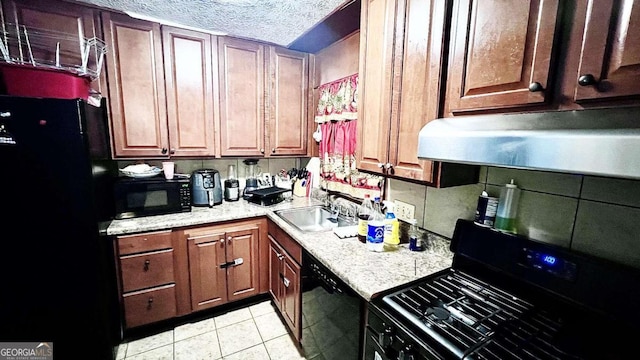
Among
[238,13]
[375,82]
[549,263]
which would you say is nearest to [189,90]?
[238,13]

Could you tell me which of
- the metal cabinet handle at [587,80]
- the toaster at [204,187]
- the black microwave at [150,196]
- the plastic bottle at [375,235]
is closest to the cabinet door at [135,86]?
the black microwave at [150,196]

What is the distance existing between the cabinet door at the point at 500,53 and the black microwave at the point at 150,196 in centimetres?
189

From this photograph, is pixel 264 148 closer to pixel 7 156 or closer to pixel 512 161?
pixel 7 156

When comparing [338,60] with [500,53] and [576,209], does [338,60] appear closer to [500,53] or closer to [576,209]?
[500,53]

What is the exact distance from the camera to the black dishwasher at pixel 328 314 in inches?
43.4

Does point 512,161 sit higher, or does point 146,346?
point 512,161

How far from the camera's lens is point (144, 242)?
1.71 meters

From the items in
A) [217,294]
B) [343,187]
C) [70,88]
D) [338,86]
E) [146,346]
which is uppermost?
[338,86]

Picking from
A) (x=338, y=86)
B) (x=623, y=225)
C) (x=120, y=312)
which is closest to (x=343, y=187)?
(x=338, y=86)

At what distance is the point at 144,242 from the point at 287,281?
1.00 metres

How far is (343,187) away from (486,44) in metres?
1.35

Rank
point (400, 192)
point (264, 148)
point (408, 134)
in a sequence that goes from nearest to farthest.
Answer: point (408, 134), point (400, 192), point (264, 148)

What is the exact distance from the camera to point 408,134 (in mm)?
1159

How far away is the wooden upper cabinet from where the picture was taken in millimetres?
→ 1477
